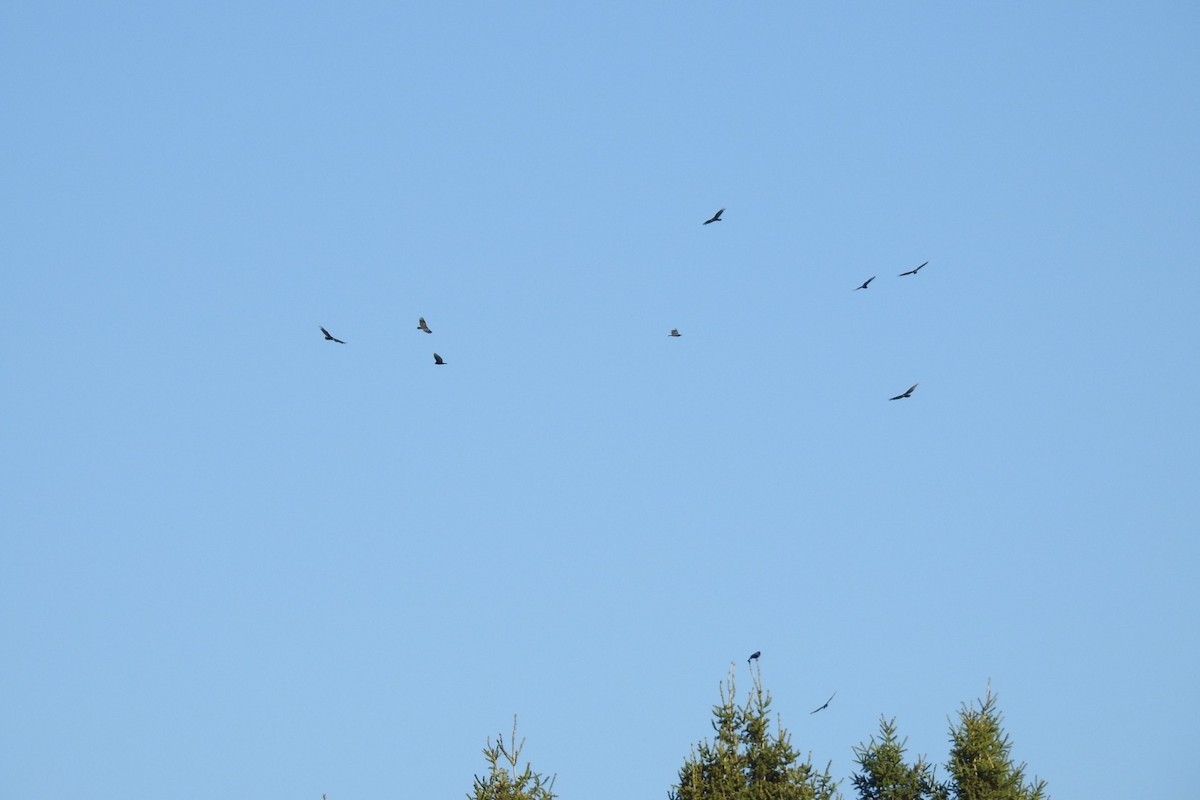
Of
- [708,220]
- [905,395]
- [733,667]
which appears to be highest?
[708,220]

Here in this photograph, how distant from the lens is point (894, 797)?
1660 inches

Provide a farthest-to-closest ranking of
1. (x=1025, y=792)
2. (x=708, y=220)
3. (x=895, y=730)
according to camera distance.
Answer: (x=708, y=220)
(x=895, y=730)
(x=1025, y=792)

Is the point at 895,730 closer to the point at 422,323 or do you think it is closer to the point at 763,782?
the point at 763,782

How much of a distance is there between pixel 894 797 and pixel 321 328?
1903 centimetres

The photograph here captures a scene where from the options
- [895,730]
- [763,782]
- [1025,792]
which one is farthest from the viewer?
[895,730]

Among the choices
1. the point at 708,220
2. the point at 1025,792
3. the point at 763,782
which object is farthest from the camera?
the point at 708,220

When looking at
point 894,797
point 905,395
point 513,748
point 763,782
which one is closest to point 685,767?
point 763,782

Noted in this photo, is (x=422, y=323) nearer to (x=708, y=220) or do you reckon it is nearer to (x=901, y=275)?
(x=708, y=220)

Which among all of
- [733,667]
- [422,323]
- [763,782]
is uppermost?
[422,323]

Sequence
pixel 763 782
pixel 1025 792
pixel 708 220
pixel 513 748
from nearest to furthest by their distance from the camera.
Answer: pixel 513 748, pixel 763 782, pixel 1025 792, pixel 708 220

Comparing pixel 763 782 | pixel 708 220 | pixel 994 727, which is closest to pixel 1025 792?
pixel 994 727

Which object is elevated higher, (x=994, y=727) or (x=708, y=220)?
(x=708, y=220)

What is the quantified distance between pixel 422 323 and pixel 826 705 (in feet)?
52.5

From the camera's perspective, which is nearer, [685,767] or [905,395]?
[685,767]
